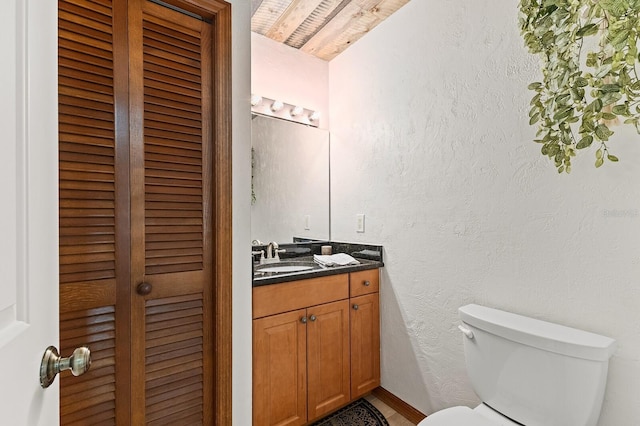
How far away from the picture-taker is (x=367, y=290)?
1954 mm

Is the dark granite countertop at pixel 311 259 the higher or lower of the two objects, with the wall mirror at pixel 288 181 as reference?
lower

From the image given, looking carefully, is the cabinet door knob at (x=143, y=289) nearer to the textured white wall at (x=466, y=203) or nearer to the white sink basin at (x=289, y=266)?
the white sink basin at (x=289, y=266)

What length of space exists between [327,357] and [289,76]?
1898mm

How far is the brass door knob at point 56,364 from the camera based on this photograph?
0.52 metres

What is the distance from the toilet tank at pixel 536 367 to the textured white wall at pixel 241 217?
966 millimetres

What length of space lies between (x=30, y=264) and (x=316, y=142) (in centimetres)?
206

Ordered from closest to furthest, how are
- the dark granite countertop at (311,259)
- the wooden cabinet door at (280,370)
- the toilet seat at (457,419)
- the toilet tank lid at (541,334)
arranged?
the toilet tank lid at (541,334)
the toilet seat at (457,419)
the wooden cabinet door at (280,370)
the dark granite countertop at (311,259)

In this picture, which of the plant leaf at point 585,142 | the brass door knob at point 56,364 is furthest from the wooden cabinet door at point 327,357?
the plant leaf at point 585,142

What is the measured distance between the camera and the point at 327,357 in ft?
5.70

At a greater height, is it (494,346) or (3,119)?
(3,119)

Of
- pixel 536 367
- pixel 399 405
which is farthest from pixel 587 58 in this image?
pixel 399 405

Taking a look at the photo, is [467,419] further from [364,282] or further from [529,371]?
[364,282]

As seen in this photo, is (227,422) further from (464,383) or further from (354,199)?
(354,199)

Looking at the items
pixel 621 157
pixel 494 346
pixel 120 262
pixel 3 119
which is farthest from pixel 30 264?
pixel 621 157
